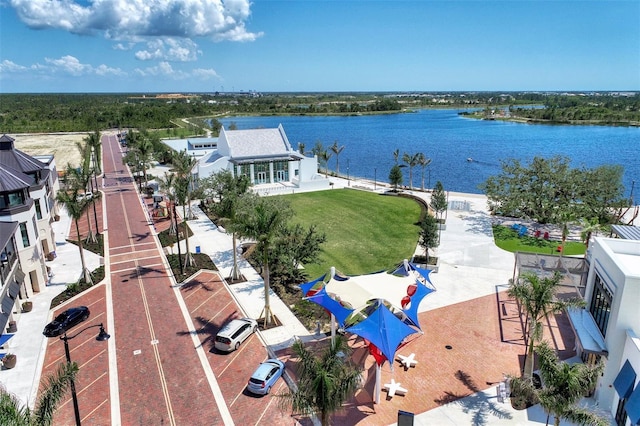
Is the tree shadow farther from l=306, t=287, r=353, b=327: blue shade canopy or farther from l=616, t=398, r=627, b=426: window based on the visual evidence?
l=306, t=287, r=353, b=327: blue shade canopy

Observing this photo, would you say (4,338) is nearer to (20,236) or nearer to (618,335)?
(20,236)

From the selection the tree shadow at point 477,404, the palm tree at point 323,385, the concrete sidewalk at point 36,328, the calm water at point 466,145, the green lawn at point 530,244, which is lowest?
the calm water at point 466,145

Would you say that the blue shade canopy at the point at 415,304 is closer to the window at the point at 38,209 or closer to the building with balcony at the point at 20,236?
the building with balcony at the point at 20,236

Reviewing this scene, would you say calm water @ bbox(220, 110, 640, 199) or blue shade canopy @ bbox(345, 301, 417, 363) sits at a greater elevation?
blue shade canopy @ bbox(345, 301, 417, 363)

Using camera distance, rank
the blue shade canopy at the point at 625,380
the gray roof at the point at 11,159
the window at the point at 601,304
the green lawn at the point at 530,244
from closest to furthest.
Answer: the blue shade canopy at the point at 625,380 → the window at the point at 601,304 → the gray roof at the point at 11,159 → the green lawn at the point at 530,244

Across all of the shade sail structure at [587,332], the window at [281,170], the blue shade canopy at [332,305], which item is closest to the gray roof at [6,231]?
the blue shade canopy at [332,305]

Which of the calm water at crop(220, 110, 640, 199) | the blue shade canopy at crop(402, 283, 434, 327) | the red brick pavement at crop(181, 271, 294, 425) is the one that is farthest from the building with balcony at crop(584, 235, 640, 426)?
the calm water at crop(220, 110, 640, 199)

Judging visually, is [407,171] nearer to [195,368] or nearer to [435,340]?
[435,340]
